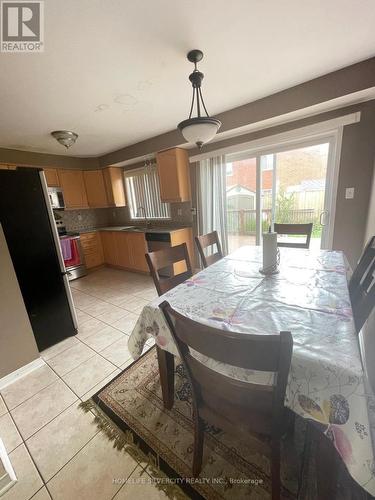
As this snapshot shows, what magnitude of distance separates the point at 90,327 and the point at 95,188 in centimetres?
315

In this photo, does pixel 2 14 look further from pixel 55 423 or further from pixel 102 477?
pixel 102 477

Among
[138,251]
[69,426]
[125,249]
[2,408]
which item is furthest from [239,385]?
[125,249]

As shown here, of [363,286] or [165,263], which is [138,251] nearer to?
[165,263]

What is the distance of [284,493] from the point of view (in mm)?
939

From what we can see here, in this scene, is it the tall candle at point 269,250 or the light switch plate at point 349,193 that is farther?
the light switch plate at point 349,193

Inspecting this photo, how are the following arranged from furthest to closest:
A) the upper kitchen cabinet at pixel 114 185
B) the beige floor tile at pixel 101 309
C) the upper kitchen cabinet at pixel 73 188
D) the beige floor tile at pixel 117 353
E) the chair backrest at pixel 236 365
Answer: the upper kitchen cabinet at pixel 114 185 < the upper kitchen cabinet at pixel 73 188 < the beige floor tile at pixel 101 309 < the beige floor tile at pixel 117 353 < the chair backrest at pixel 236 365

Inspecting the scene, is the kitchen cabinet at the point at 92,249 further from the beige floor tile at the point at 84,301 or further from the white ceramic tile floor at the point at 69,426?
the white ceramic tile floor at the point at 69,426

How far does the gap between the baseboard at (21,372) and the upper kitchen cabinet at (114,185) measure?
3286 millimetres

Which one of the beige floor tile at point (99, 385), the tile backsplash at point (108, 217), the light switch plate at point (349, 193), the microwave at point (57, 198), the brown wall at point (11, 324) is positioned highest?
the microwave at point (57, 198)

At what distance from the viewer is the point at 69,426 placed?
4.32 ft

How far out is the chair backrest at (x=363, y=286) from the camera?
106cm

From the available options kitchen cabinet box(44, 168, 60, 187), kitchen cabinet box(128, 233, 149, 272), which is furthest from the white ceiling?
kitchen cabinet box(128, 233, 149, 272)

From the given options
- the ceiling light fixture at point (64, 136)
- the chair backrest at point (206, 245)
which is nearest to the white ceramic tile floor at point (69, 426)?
the chair backrest at point (206, 245)

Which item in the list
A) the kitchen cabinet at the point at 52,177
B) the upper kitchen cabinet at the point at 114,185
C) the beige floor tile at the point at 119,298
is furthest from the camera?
the upper kitchen cabinet at the point at 114,185
